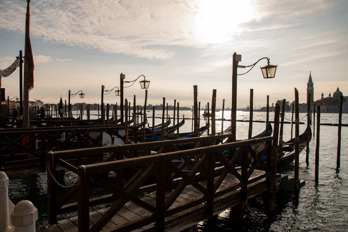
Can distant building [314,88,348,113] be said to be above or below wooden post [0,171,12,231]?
above

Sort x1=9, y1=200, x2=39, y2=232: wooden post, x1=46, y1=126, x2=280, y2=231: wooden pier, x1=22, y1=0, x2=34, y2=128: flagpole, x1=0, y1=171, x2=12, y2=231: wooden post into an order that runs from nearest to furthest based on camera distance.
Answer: x1=9, y1=200, x2=39, y2=232: wooden post < x1=46, y1=126, x2=280, y2=231: wooden pier < x1=0, y1=171, x2=12, y2=231: wooden post < x1=22, y1=0, x2=34, y2=128: flagpole

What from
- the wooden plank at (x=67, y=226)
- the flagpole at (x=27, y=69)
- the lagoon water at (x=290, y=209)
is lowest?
the lagoon water at (x=290, y=209)

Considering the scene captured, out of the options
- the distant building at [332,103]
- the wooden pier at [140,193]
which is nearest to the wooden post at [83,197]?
the wooden pier at [140,193]

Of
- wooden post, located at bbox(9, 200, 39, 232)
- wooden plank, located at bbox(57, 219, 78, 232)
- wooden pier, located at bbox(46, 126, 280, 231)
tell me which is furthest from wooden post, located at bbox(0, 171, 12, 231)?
wooden post, located at bbox(9, 200, 39, 232)

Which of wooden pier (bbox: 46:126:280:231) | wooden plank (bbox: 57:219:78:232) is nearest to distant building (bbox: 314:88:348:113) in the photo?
wooden pier (bbox: 46:126:280:231)

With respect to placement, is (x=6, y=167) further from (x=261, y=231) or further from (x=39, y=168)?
(x=261, y=231)

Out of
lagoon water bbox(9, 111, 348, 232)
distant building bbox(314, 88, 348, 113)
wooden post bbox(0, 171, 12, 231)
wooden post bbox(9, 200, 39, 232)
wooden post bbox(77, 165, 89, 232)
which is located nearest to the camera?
wooden post bbox(9, 200, 39, 232)

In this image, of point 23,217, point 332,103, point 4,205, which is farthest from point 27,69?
point 332,103

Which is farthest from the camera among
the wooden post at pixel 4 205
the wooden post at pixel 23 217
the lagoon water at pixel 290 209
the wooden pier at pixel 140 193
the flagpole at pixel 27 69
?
the flagpole at pixel 27 69

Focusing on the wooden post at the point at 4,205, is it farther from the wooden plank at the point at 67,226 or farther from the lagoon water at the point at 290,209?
the lagoon water at the point at 290,209

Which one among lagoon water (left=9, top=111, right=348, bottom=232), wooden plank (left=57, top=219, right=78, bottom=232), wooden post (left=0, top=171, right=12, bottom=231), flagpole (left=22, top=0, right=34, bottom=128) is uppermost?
flagpole (left=22, top=0, right=34, bottom=128)

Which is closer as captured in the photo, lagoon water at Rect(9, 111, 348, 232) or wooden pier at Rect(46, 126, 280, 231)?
wooden pier at Rect(46, 126, 280, 231)

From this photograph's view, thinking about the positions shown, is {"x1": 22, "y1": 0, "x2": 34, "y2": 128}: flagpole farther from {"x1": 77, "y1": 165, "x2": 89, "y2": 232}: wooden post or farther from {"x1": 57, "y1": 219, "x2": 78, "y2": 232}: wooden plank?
{"x1": 77, "y1": 165, "x2": 89, "y2": 232}: wooden post

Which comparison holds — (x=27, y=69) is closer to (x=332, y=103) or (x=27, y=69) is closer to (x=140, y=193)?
(x=140, y=193)
